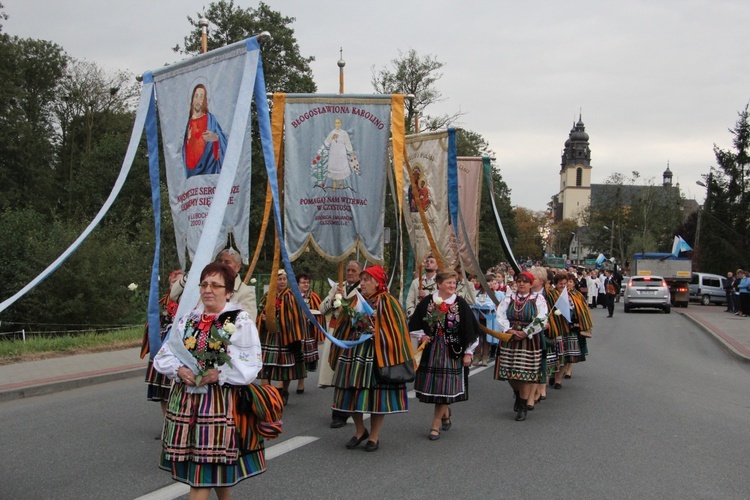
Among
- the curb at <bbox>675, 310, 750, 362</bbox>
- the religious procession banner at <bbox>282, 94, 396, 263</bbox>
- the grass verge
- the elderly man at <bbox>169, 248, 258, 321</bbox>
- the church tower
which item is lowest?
the curb at <bbox>675, 310, 750, 362</bbox>

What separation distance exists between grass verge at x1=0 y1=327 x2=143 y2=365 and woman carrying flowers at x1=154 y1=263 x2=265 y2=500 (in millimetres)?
8992

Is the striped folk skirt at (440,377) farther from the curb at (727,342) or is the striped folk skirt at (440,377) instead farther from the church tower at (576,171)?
the church tower at (576,171)

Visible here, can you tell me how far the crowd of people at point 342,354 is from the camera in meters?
4.15

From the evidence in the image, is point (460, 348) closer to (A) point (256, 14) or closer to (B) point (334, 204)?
(B) point (334, 204)

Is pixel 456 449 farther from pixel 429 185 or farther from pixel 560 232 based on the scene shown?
pixel 560 232

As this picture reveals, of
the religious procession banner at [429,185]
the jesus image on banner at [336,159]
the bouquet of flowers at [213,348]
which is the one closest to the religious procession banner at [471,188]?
the religious procession banner at [429,185]

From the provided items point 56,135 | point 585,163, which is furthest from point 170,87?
point 585,163

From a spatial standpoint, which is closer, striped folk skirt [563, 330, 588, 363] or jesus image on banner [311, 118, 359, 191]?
jesus image on banner [311, 118, 359, 191]

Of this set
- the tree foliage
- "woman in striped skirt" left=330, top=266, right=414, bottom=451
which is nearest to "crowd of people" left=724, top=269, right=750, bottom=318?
"woman in striped skirt" left=330, top=266, right=414, bottom=451

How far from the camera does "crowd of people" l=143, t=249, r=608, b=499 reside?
13.6 feet

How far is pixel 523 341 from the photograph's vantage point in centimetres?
877

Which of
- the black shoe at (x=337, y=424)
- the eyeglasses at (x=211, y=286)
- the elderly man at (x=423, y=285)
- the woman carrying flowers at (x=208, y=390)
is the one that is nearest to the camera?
the woman carrying flowers at (x=208, y=390)

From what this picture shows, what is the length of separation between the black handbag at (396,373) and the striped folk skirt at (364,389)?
0.14m

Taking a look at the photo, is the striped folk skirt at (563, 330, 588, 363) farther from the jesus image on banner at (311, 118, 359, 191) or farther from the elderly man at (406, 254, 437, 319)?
the jesus image on banner at (311, 118, 359, 191)
